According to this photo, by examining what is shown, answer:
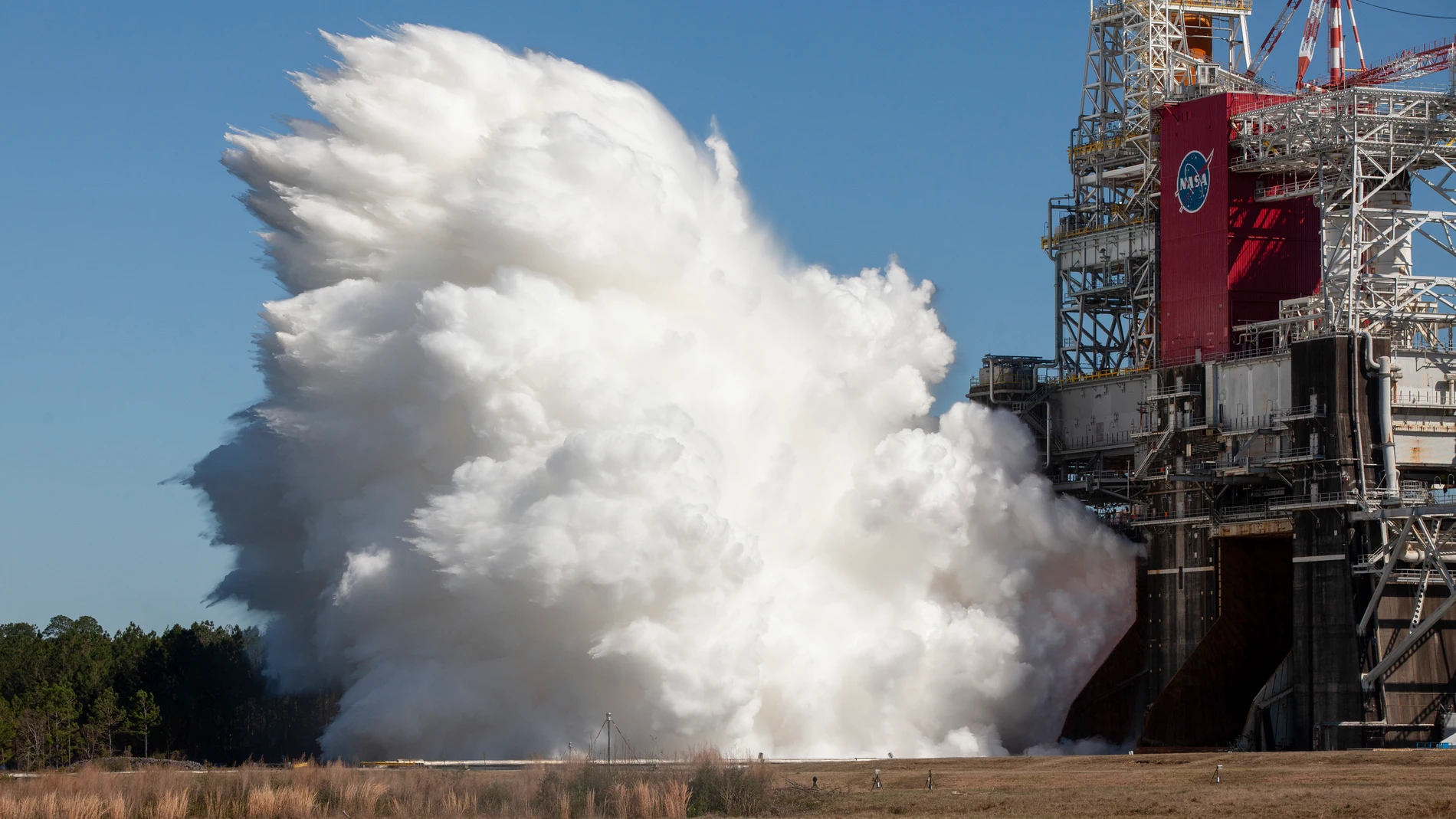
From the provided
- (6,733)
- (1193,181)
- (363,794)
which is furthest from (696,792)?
(6,733)

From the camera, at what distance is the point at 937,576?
90062 mm

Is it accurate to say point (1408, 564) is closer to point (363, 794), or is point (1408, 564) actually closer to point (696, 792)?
point (696, 792)

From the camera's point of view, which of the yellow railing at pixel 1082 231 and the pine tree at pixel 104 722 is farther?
the pine tree at pixel 104 722

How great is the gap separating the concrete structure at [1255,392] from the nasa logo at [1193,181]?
13cm

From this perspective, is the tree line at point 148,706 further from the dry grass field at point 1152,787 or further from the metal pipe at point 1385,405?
the metal pipe at point 1385,405

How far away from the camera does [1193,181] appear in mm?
88938

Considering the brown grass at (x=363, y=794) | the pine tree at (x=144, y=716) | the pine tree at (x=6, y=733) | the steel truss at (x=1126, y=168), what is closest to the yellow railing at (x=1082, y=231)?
the steel truss at (x=1126, y=168)

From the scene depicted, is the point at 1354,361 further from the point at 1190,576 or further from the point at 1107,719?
the point at 1107,719

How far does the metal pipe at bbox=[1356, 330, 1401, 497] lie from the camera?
7931 centimetres

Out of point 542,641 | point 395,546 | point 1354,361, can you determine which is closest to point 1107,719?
point 1354,361

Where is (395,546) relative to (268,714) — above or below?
above

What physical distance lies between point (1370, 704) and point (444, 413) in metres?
38.9

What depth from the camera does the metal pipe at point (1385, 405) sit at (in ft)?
260

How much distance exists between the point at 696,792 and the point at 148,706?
174ft
